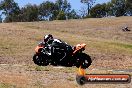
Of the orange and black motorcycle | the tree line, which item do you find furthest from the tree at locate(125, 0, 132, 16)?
the orange and black motorcycle

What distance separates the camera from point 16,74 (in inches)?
1123

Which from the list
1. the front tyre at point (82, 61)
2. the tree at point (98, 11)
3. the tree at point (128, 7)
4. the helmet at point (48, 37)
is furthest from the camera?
the tree at point (98, 11)

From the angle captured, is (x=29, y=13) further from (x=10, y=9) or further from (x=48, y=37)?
(x=48, y=37)

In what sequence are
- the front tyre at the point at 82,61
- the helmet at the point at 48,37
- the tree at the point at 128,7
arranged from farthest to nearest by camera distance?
the tree at the point at 128,7 < the helmet at the point at 48,37 < the front tyre at the point at 82,61

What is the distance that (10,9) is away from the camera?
560 ft

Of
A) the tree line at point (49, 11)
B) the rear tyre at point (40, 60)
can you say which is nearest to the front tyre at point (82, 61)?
the rear tyre at point (40, 60)

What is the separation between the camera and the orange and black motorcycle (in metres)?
16.6

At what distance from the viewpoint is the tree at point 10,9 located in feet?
556

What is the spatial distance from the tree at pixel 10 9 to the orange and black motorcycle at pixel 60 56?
152195mm

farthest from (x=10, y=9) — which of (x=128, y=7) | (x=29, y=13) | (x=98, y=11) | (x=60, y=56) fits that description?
(x=60, y=56)

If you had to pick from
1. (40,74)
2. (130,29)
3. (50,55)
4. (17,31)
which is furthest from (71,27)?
(50,55)

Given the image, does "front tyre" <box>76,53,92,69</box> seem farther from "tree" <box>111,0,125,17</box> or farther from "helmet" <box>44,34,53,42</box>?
"tree" <box>111,0,125,17</box>

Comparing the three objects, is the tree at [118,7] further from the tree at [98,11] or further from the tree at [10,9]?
the tree at [10,9]

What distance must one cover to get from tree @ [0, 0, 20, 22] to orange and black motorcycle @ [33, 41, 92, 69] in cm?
15220
